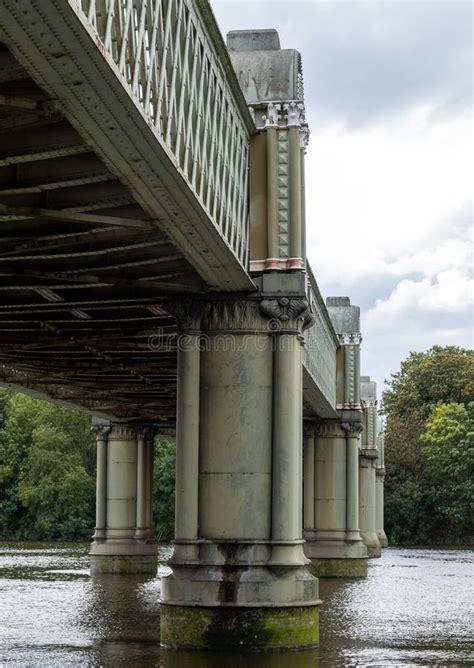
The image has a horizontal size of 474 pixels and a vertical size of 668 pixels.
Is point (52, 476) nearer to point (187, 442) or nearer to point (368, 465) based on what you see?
point (368, 465)

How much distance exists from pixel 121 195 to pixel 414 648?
935 cm

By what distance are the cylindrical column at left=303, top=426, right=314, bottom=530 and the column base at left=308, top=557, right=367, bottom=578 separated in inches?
64.8

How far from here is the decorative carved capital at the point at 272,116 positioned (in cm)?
2352

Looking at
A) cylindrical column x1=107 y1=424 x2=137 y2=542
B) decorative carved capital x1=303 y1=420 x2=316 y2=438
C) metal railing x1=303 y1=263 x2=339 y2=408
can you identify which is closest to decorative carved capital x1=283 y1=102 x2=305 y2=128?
Answer: metal railing x1=303 y1=263 x2=339 y2=408

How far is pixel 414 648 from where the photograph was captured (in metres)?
22.5

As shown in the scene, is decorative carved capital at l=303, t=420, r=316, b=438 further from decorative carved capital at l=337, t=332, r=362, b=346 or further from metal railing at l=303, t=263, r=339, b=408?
decorative carved capital at l=337, t=332, r=362, b=346

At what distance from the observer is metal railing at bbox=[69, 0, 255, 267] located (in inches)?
539

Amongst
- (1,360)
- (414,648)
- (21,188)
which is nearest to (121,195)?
(21,188)

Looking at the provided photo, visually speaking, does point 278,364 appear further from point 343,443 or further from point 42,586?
point 343,443

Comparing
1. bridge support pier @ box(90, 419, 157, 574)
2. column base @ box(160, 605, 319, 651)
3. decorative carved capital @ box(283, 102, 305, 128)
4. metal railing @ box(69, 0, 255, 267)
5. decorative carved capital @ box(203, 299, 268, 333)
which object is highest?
decorative carved capital @ box(283, 102, 305, 128)

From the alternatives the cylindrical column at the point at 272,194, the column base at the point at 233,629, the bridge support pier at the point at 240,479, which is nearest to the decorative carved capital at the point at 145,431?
the bridge support pier at the point at 240,479

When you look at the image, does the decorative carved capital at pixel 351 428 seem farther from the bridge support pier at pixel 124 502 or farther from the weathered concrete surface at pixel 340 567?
the bridge support pier at pixel 124 502

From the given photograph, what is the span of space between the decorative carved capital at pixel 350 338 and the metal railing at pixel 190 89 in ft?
107

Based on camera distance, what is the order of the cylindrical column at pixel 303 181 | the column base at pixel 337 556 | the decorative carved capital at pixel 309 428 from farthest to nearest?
the decorative carved capital at pixel 309 428 → the column base at pixel 337 556 → the cylindrical column at pixel 303 181
